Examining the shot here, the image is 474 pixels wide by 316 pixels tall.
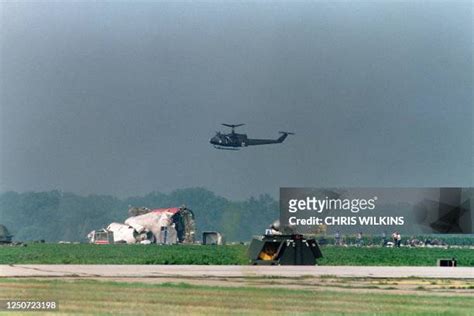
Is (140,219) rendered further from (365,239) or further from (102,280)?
(102,280)

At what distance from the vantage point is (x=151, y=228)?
307 ft

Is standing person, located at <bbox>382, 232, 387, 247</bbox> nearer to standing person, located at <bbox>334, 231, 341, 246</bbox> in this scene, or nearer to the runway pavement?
standing person, located at <bbox>334, 231, 341, 246</bbox>

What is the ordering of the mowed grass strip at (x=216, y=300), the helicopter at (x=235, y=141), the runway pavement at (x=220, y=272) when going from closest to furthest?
the mowed grass strip at (x=216, y=300)
the runway pavement at (x=220, y=272)
the helicopter at (x=235, y=141)

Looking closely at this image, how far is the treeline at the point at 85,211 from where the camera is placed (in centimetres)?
6302

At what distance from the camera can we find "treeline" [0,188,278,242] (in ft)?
207

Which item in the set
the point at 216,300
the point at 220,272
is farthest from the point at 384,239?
the point at 216,300

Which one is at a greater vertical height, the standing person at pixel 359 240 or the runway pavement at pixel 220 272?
the standing person at pixel 359 240

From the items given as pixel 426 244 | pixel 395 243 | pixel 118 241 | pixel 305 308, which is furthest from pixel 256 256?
pixel 118 241

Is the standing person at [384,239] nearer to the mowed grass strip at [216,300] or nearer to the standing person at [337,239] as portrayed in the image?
the standing person at [337,239]

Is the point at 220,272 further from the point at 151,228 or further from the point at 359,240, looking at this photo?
the point at 151,228

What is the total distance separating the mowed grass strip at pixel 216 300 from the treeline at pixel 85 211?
2897 centimetres

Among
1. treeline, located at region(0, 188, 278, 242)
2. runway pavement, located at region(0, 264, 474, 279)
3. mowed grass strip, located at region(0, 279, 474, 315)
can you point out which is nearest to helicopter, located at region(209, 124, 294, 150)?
treeline, located at region(0, 188, 278, 242)

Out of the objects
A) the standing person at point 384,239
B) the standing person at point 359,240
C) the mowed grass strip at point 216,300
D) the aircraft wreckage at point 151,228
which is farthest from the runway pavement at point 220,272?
the aircraft wreckage at point 151,228

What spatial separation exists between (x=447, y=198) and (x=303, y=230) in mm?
10533
